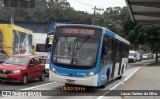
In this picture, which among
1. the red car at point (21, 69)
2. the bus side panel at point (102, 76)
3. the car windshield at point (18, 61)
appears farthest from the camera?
the car windshield at point (18, 61)

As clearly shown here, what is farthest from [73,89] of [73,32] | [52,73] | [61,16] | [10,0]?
[61,16]

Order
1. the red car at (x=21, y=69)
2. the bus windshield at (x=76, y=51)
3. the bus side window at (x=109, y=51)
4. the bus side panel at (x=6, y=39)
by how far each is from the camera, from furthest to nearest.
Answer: the bus side panel at (x=6, y=39) < the bus side window at (x=109, y=51) < the red car at (x=21, y=69) < the bus windshield at (x=76, y=51)

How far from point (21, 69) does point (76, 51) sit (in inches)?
140

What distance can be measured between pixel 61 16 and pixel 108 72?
281ft

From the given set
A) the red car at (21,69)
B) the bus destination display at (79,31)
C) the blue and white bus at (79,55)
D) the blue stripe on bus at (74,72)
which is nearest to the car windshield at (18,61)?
the red car at (21,69)

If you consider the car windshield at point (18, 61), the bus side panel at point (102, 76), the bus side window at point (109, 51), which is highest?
the bus side window at point (109, 51)

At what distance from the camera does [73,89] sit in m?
17.3

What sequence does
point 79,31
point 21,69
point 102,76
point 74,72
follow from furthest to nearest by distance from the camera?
point 21,69 < point 102,76 < point 79,31 < point 74,72

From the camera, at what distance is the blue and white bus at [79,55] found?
15.8 meters

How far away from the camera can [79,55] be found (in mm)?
15984

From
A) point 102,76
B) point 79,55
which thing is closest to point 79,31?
point 79,55

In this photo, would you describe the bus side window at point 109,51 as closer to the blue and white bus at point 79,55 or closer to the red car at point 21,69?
the blue and white bus at point 79,55

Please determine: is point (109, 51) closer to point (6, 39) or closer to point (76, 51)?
point (76, 51)

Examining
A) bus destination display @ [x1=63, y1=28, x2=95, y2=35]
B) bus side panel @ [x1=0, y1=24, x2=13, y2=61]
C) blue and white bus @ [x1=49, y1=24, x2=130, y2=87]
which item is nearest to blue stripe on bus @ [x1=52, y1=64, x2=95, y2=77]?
blue and white bus @ [x1=49, y1=24, x2=130, y2=87]
